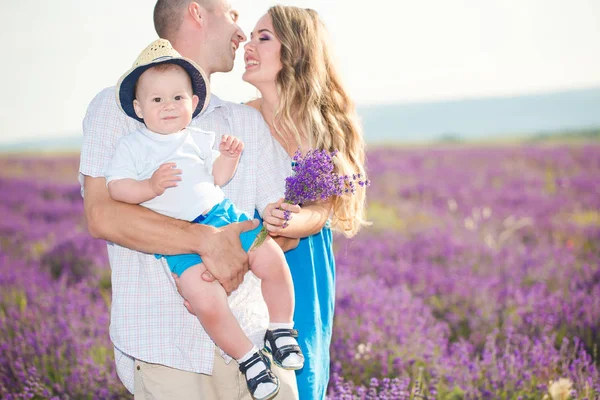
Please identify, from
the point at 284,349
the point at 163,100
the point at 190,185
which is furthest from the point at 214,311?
the point at 163,100

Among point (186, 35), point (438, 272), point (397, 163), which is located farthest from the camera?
point (397, 163)

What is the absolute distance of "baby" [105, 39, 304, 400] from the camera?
2189 millimetres

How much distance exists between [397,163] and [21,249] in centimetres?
1072

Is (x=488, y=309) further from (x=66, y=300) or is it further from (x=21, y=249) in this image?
(x=21, y=249)

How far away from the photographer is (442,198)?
10.7m

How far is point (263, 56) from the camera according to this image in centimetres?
297

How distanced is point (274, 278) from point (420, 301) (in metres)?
2.84

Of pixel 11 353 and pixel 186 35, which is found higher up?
pixel 186 35

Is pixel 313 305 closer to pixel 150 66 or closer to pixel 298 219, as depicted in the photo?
pixel 298 219

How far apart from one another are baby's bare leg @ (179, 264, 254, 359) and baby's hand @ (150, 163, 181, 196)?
311 mm

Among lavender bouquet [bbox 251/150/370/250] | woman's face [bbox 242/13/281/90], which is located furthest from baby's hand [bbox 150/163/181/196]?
woman's face [bbox 242/13/281/90]

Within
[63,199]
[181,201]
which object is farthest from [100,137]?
[63,199]

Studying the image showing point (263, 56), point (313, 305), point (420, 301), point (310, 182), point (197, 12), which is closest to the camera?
point (310, 182)

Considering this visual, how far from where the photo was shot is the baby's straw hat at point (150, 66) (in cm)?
226
